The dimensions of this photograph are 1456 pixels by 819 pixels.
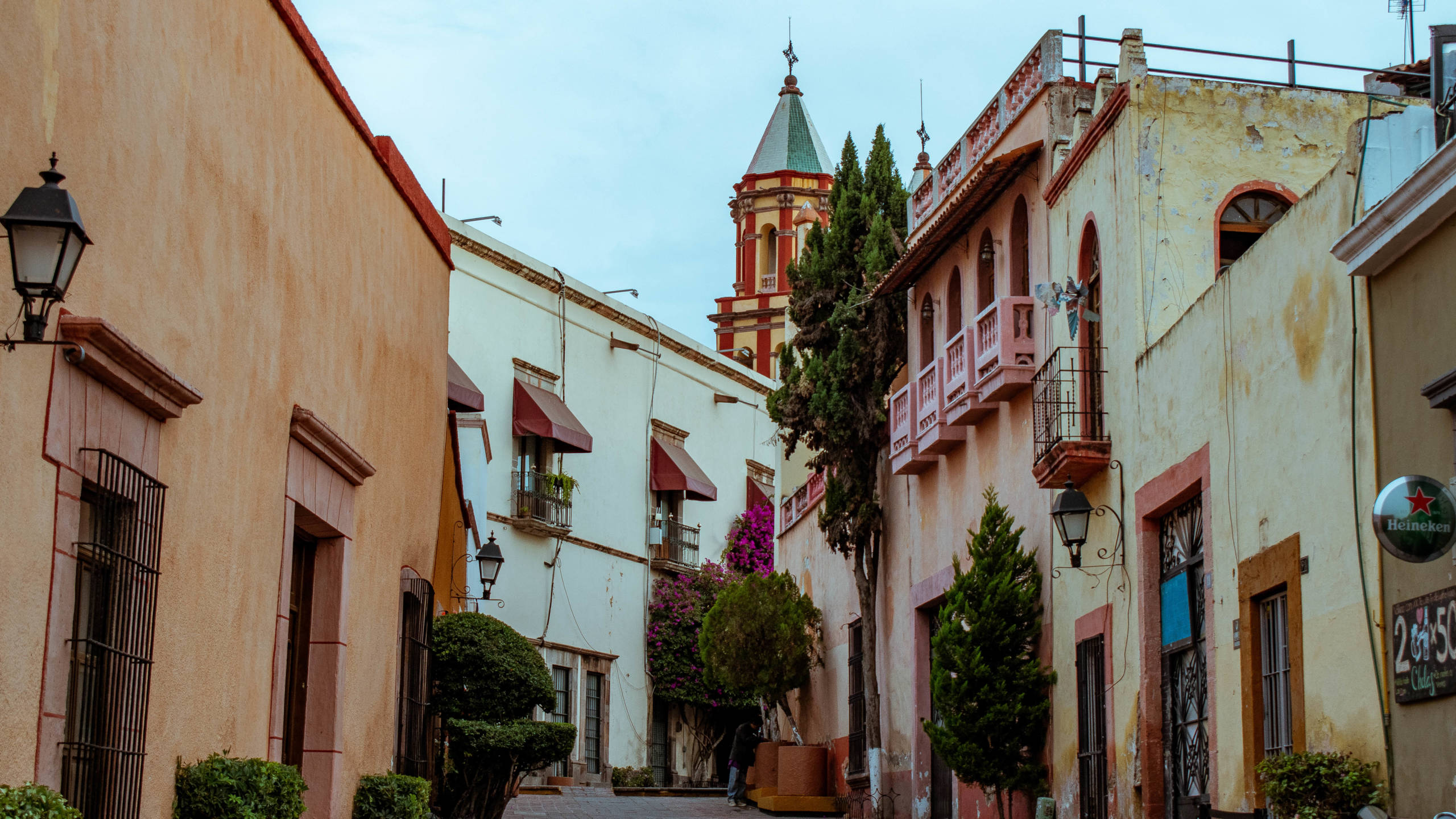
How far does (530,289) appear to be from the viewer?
29078 mm

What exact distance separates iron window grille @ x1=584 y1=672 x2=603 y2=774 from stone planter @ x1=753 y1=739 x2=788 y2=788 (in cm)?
615

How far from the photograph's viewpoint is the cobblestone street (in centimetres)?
1983

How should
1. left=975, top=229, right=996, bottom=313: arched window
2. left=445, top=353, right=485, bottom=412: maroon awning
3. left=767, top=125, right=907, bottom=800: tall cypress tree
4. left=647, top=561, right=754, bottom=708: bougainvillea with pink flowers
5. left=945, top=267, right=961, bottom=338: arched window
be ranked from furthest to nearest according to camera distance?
left=647, top=561, right=754, bottom=708: bougainvillea with pink flowers
left=445, top=353, right=485, bottom=412: maroon awning
left=767, top=125, right=907, bottom=800: tall cypress tree
left=945, top=267, right=961, bottom=338: arched window
left=975, top=229, right=996, bottom=313: arched window

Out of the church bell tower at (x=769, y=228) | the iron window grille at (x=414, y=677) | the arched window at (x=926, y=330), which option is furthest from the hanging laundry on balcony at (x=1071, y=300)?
the church bell tower at (x=769, y=228)

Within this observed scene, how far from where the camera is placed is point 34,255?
5875 millimetres

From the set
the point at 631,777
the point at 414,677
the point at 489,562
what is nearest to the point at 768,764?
the point at 631,777

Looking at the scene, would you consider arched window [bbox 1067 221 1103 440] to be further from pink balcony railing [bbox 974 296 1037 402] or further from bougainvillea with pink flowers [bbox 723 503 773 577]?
bougainvillea with pink flowers [bbox 723 503 773 577]

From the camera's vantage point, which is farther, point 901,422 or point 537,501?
point 537,501

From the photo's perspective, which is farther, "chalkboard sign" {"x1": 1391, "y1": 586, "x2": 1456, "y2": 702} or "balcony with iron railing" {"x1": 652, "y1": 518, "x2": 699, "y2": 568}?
"balcony with iron railing" {"x1": 652, "y1": 518, "x2": 699, "y2": 568}

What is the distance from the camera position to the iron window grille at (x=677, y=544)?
106 ft

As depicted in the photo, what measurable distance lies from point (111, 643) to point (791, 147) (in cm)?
4148

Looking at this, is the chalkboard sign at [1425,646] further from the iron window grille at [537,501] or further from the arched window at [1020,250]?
the iron window grille at [537,501]

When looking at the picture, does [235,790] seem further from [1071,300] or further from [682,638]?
[682,638]

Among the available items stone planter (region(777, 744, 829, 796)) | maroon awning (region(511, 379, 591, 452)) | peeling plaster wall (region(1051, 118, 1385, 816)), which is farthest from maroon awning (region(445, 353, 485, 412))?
peeling plaster wall (region(1051, 118, 1385, 816))
